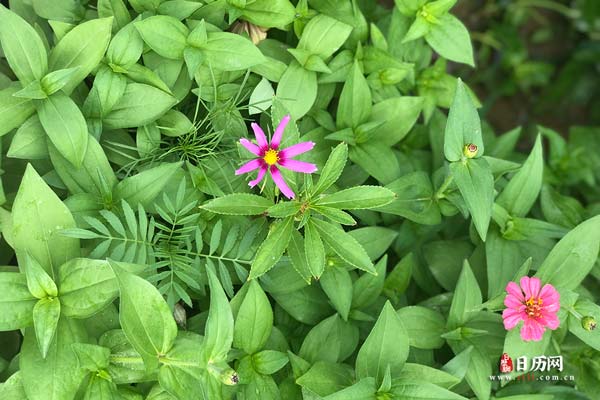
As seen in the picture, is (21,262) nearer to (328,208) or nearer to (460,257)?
(328,208)

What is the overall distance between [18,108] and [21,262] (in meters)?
0.30

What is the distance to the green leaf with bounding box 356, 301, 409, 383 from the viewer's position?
1229 millimetres

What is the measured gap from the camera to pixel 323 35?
1.49 metres

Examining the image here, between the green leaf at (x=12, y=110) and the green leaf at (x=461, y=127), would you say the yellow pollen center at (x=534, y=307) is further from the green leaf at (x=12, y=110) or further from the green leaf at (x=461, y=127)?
the green leaf at (x=12, y=110)

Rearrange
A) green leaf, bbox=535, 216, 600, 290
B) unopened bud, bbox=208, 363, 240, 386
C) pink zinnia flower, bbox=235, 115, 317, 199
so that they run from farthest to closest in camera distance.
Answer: green leaf, bbox=535, 216, 600, 290
pink zinnia flower, bbox=235, 115, 317, 199
unopened bud, bbox=208, 363, 240, 386

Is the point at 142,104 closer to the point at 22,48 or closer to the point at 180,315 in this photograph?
the point at 22,48

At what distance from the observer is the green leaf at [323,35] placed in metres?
1.48

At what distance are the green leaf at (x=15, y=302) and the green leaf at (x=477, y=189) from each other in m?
0.84

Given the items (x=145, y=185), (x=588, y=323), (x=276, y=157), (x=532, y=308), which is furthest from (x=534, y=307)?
(x=145, y=185)

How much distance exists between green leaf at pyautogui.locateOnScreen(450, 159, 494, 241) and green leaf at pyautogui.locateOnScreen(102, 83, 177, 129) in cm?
61

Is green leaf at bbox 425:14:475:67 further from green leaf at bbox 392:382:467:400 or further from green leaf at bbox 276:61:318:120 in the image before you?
green leaf at bbox 392:382:467:400

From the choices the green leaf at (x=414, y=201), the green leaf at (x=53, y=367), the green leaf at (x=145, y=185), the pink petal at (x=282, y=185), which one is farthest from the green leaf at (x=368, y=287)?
the green leaf at (x=53, y=367)

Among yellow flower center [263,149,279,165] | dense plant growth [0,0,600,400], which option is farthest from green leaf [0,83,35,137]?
yellow flower center [263,149,279,165]

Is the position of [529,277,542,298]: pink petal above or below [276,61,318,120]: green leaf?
below
